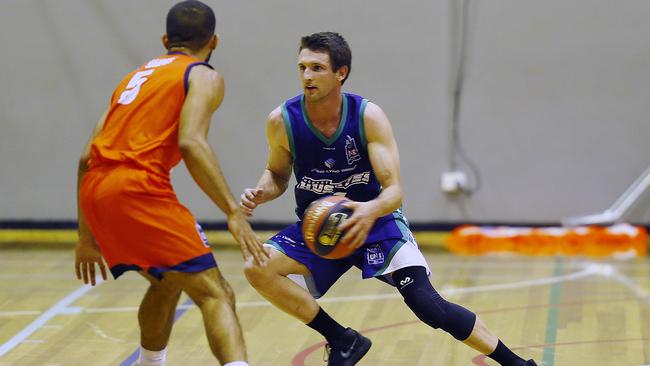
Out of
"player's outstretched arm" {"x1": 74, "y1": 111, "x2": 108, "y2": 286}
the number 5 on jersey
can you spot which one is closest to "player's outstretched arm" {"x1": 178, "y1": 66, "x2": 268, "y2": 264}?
the number 5 on jersey

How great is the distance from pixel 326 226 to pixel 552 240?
4.87 m

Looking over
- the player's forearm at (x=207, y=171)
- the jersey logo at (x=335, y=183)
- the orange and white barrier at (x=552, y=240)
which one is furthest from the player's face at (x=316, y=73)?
the orange and white barrier at (x=552, y=240)

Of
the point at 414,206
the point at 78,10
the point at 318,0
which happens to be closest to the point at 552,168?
the point at 414,206

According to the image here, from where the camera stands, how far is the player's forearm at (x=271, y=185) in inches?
216

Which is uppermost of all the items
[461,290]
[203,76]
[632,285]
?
[203,76]

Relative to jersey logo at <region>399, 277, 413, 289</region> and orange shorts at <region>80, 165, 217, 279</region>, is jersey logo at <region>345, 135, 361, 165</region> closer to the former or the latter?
jersey logo at <region>399, 277, 413, 289</region>

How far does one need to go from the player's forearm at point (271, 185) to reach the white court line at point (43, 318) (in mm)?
2017

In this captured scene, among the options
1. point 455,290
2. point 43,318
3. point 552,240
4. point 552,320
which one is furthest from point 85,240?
point 552,240

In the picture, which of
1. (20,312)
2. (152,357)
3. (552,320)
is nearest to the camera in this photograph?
(152,357)

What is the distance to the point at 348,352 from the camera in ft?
18.3

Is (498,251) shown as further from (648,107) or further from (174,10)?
(174,10)

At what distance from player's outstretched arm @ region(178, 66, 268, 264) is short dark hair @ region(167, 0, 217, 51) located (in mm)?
338

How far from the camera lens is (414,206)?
9703mm

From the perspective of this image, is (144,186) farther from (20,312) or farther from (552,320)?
(552,320)
